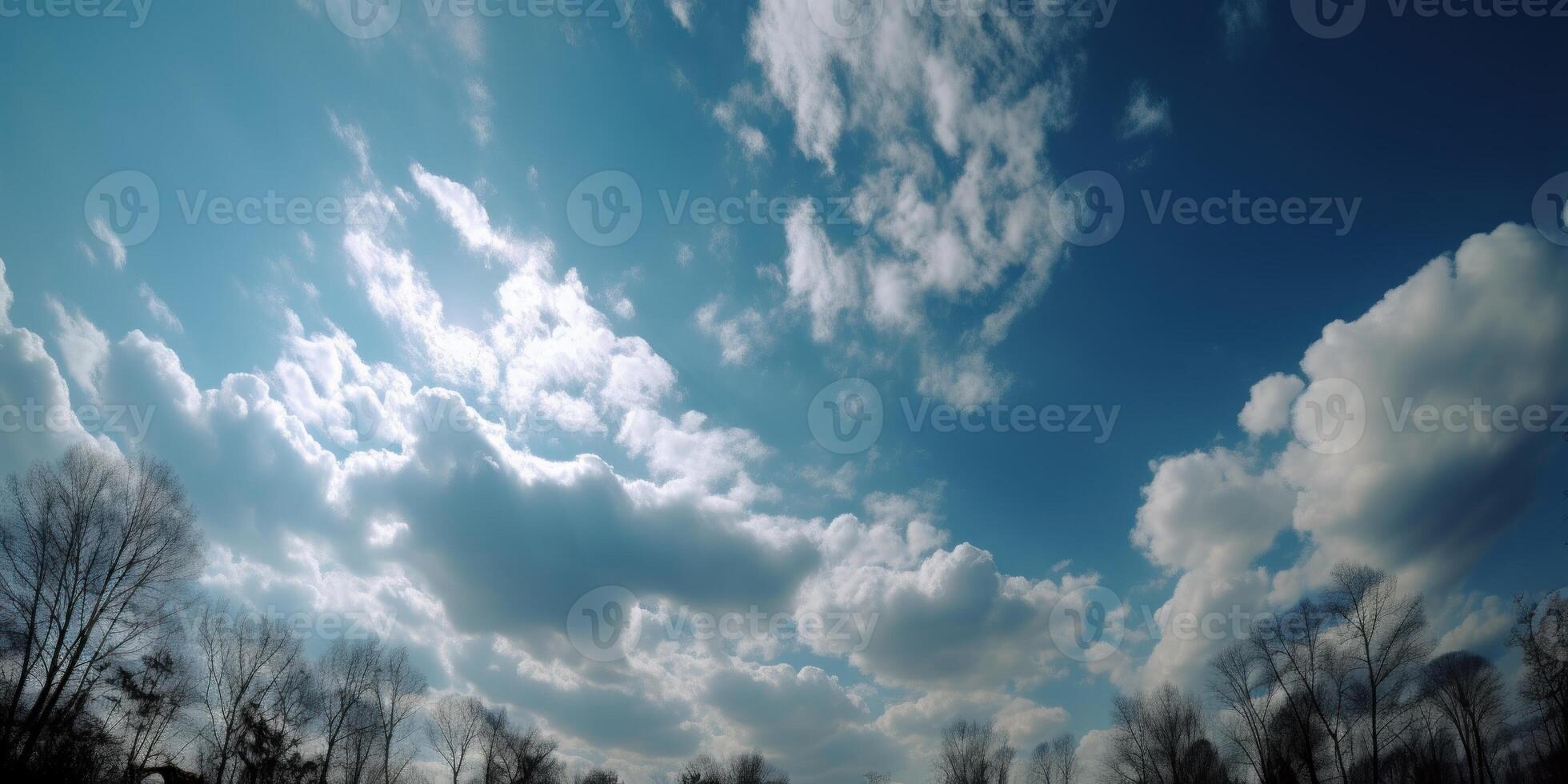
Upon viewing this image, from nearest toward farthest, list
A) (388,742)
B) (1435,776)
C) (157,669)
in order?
(157,669), (388,742), (1435,776)

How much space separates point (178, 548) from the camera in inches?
1099

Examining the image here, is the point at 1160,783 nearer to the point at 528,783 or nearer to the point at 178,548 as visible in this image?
the point at 528,783

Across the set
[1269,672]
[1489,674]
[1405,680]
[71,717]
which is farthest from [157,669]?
[1489,674]

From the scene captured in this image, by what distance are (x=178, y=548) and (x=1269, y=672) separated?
207ft

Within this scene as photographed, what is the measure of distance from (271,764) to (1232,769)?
75.5 meters

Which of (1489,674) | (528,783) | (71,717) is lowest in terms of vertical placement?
(528,783)

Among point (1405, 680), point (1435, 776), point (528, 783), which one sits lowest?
point (528, 783)

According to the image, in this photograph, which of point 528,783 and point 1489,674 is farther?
point 528,783

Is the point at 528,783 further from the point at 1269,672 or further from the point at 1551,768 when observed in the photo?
the point at 1551,768

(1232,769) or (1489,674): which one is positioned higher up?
(1489,674)

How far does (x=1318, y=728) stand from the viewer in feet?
145

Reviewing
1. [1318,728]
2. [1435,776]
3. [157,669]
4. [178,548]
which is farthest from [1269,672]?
[157,669]

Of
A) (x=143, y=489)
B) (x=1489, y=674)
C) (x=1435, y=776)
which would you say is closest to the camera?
(x=143, y=489)

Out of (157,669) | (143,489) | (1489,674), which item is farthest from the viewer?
(1489,674)
